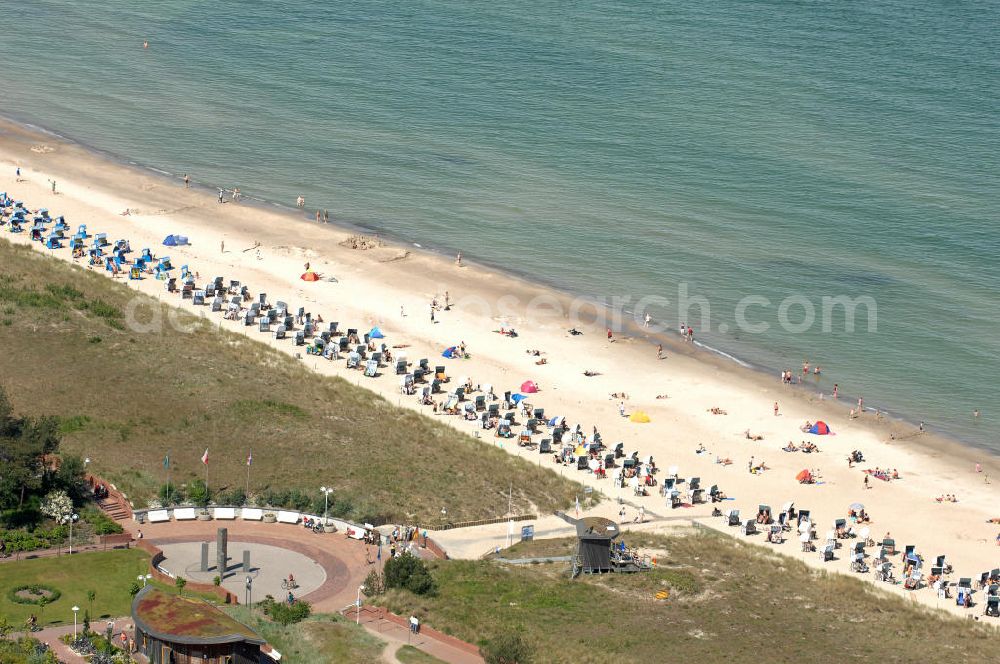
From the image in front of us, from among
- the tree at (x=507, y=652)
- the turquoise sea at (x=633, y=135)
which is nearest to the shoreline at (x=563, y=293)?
the turquoise sea at (x=633, y=135)

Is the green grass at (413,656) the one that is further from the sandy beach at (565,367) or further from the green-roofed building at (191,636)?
the sandy beach at (565,367)

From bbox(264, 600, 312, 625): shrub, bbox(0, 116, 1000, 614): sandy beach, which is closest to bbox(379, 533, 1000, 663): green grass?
bbox(264, 600, 312, 625): shrub

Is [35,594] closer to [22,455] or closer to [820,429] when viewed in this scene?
[22,455]

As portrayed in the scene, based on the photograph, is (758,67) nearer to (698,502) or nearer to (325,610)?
(698,502)

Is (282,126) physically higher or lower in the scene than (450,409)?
higher

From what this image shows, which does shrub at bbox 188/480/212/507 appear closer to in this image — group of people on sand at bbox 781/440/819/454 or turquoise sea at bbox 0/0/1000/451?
group of people on sand at bbox 781/440/819/454

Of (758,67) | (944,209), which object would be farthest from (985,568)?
(758,67)

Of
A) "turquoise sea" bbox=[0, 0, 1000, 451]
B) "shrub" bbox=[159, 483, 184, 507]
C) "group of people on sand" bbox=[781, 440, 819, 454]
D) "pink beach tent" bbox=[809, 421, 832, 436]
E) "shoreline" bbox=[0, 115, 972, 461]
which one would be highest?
"turquoise sea" bbox=[0, 0, 1000, 451]
